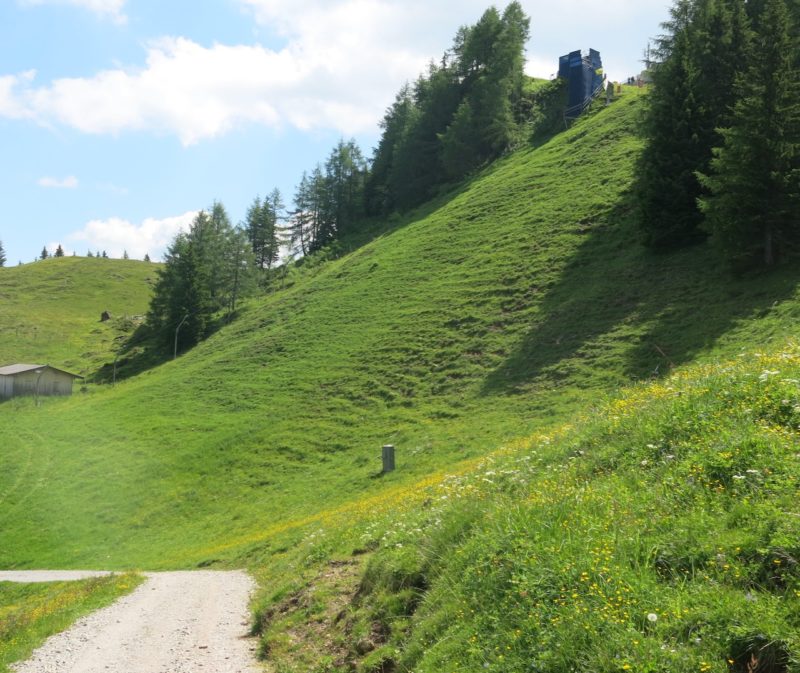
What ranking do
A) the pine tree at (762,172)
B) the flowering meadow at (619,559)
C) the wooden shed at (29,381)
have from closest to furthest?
the flowering meadow at (619,559), the pine tree at (762,172), the wooden shed at (29,381)

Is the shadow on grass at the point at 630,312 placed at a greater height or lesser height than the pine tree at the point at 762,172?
lesser

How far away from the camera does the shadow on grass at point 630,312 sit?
2869 cm

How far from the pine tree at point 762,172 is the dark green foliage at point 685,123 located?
203 inches

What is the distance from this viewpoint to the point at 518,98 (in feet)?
322

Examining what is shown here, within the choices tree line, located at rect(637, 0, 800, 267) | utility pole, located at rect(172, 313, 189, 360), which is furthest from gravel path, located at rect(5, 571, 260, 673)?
utility pole, located at rect(172, 313, 189, 360)

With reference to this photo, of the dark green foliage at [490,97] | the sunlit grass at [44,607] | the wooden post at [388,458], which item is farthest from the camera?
the dark green foliage at [490,97]

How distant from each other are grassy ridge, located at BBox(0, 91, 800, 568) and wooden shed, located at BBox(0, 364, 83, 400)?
31.8 feet

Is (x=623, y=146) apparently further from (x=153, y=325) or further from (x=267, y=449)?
(x=153, y=325)

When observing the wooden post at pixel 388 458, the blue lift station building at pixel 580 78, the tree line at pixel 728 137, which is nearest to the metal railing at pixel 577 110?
the blue lift station building at pixel 580 78

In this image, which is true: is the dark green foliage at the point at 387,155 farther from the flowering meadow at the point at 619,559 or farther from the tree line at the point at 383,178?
the flowering meadow at the point at 619,559

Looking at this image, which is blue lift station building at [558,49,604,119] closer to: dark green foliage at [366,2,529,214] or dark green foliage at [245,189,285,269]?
dark green foliage at [366,2,529,214]

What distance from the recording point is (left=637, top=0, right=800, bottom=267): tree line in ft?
96.7

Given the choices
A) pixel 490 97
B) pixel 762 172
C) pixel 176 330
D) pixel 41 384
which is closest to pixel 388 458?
pixel 762 172

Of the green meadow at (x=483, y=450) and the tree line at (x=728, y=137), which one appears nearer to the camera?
the green meadow at (x=483, y=450)
